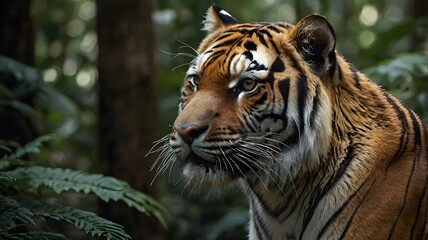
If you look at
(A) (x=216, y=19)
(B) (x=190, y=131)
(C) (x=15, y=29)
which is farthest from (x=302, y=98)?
(C) (x=15, y=29)

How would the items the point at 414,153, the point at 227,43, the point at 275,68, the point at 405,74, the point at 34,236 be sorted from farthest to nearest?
the point at 405,74 → the point at 227,43 → the point at 414,153 → the point at 275,68 → the point at 34,236

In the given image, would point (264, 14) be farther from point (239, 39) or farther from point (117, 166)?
point (239, 39)

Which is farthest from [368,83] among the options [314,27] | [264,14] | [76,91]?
[264,14]

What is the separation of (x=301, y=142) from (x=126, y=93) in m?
2.86

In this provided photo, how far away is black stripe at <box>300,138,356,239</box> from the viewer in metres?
3.80

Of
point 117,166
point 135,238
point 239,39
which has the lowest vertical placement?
point 135,238

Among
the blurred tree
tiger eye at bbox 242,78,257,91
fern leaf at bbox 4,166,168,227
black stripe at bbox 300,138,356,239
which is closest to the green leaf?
fern leaf at bbox 4,166,168,227

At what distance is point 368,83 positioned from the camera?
4.13 meters

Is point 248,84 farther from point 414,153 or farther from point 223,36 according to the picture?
point 414,153

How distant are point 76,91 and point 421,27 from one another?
4.41 metres

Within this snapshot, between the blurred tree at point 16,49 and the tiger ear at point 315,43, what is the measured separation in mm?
2799

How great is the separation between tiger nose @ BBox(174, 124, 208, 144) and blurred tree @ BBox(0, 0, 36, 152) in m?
2.56

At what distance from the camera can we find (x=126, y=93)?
20.7 ft

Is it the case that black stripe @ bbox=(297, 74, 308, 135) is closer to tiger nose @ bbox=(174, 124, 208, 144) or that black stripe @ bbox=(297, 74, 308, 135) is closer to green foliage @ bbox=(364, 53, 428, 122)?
tiger nose @ bbox=(174, 124, 208, 144)
